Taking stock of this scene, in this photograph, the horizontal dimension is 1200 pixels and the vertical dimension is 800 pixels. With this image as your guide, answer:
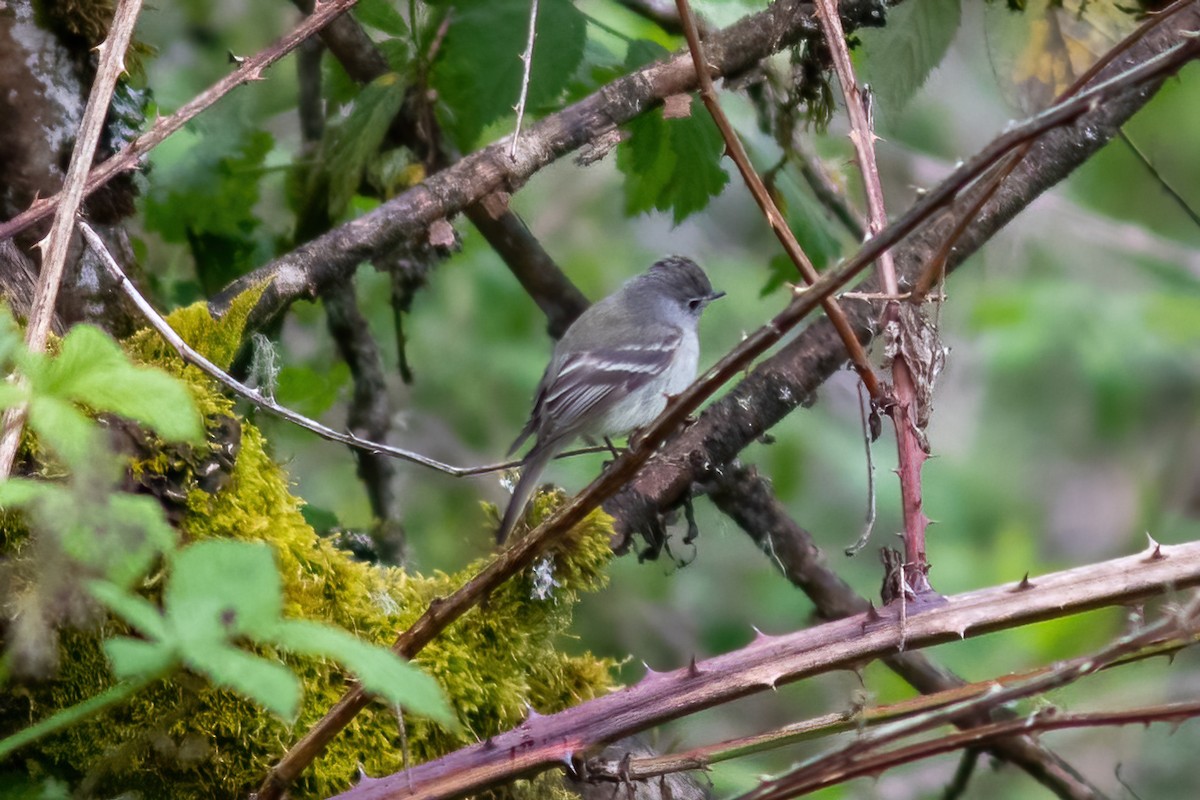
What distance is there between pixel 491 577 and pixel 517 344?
340 cm

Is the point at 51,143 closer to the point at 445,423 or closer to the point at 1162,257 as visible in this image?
the point at 445,423

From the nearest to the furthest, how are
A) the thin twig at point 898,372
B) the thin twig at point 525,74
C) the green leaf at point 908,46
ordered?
the thin twig at point 898,372, the thin twig at point 525,74, the green leaf at point 908,46

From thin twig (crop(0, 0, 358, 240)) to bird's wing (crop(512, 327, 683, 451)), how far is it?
172 centimetres

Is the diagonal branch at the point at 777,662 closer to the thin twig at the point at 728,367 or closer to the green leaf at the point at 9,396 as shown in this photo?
the thin twig at the point at 728,367

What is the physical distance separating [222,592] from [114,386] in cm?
27

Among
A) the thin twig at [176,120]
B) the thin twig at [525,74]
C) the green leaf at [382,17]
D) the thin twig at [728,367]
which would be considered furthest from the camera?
the green leaf at [382,17]

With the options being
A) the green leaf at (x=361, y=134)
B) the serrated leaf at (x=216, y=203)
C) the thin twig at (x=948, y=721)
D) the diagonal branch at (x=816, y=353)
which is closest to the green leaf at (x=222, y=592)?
the thin twig at (x=948, y=721)

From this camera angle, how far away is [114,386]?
114 cm

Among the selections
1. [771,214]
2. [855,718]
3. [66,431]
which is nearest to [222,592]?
[66,431]

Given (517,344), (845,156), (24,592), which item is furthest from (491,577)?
(517,344)

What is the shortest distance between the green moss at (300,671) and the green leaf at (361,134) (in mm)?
922

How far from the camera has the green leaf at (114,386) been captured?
3.66 ft

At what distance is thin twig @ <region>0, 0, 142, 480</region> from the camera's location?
153cm

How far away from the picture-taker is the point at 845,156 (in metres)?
3.71
